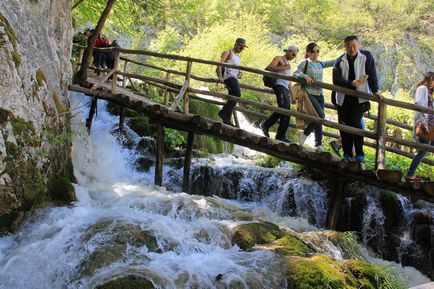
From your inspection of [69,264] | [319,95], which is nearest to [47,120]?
[69,264]

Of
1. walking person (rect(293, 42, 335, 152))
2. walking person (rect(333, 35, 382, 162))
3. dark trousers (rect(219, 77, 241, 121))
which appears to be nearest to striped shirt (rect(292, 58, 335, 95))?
walking person (rect(293, 42, 335, 152))

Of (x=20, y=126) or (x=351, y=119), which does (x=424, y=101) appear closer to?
(x=351, y=119)

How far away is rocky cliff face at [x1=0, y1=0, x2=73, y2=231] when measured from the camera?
5.51 meters

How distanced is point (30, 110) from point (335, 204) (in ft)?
16.2

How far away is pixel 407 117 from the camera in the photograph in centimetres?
1584

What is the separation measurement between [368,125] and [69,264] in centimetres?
1333

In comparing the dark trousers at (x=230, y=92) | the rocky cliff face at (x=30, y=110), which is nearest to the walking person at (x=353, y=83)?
the dark trousers at (x=230, y=92)

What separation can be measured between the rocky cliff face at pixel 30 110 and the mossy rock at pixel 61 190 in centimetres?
1

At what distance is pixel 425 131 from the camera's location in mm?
6227

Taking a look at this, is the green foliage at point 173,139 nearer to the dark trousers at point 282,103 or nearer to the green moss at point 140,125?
the green moss at point 140,125

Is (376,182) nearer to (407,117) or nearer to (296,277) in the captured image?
(296,277)

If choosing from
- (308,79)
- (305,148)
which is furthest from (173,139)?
(308,79)

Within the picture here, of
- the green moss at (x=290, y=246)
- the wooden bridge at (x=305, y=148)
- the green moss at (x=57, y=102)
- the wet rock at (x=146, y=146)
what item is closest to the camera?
the green moss at (x=290, y=246)

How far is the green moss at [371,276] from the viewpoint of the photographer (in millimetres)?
4582
